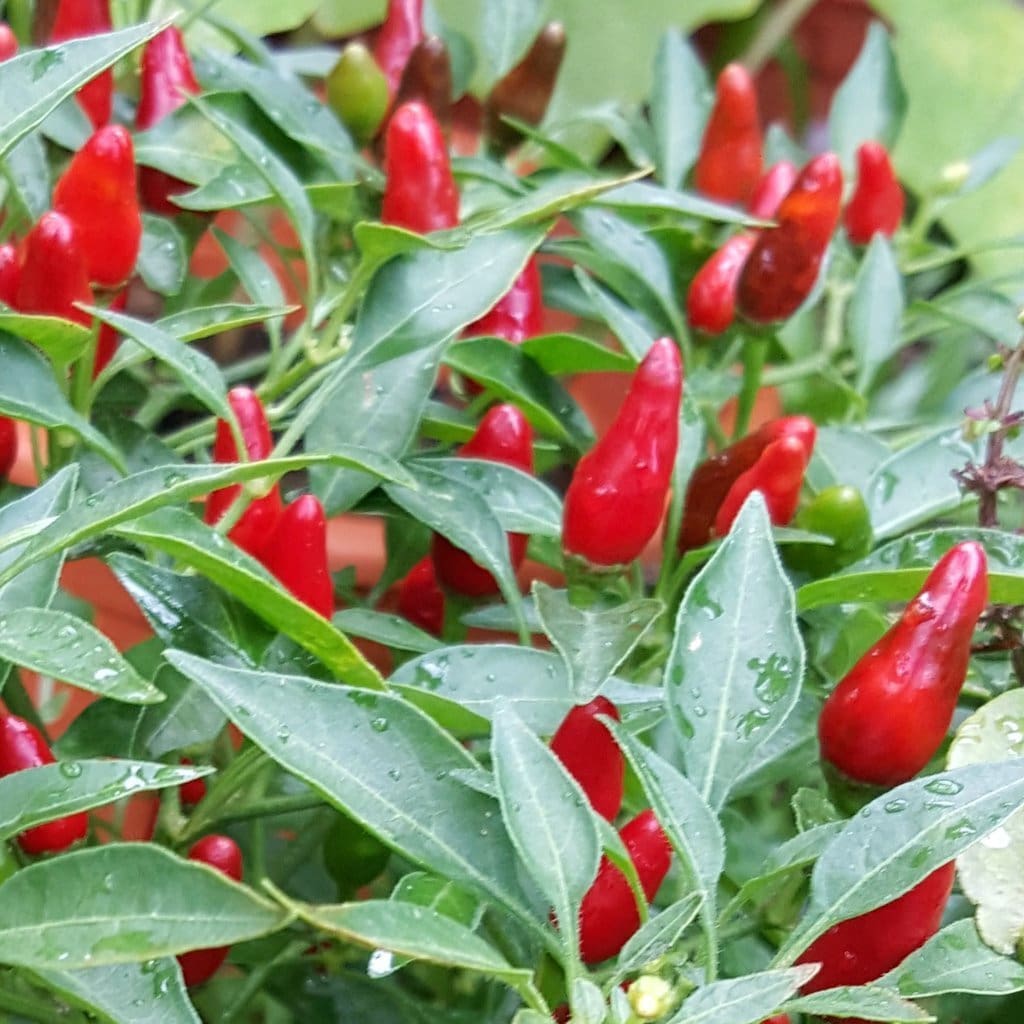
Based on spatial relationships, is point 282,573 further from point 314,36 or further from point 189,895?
point 314,36

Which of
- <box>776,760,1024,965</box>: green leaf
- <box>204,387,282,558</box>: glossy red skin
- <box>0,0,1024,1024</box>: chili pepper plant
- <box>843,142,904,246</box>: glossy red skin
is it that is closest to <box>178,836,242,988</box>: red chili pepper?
<box>0,0,1024,1024</box>: chili pepper plant

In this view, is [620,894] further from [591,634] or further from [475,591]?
[475,591]

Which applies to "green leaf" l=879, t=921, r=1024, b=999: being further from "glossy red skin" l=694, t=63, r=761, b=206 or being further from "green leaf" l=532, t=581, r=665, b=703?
"glossy red skin" l=694, t=63, r=761, b=206

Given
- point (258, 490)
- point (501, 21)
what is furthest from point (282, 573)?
point (501, 21)

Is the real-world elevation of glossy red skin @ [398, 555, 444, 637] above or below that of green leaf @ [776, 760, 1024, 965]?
below

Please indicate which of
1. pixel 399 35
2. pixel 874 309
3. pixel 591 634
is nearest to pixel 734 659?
pixel 591 634

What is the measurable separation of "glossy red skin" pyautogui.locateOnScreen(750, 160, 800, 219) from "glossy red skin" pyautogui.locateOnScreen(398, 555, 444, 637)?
0.98 feet

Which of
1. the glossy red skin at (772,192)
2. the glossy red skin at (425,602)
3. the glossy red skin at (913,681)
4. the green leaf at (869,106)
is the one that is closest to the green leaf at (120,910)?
the glossy red skin at (913,681)

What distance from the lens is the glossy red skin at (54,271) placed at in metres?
0.48

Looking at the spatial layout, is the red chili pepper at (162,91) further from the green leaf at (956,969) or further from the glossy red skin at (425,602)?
the green leaf at (956,969)

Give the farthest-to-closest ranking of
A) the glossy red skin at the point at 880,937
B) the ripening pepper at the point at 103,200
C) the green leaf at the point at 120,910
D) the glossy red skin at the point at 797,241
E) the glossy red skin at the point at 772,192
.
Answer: the glossy red skin at the point at 772,192 < the glossy red skin at the point at 797,241 < the ripening pepper at the point at 103,200 < the glossy red skin at the point at 880,937 < the green leaf at the point at 120,910

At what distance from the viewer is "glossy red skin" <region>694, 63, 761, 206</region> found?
2.60 ft

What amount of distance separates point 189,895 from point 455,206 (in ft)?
1.30

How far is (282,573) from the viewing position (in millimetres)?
463
